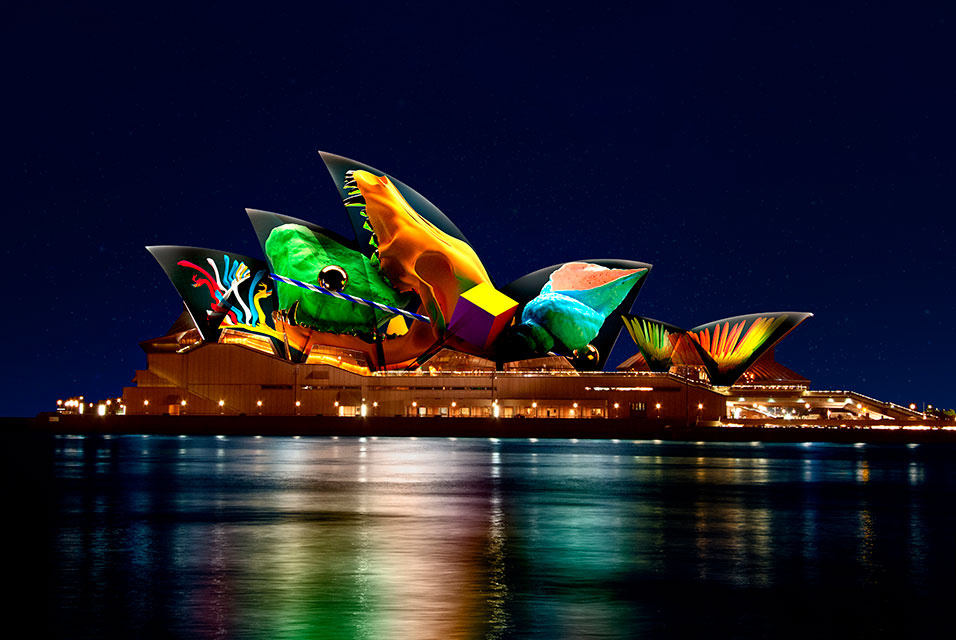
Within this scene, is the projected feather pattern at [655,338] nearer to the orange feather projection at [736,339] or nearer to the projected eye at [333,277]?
the orange feather projection at [736,339]

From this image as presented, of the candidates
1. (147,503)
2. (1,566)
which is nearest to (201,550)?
(1,566)

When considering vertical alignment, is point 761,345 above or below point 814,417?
above

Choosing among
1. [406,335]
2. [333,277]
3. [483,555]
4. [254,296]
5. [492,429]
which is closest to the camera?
[483,555]

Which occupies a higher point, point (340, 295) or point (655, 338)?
point (340, 295)

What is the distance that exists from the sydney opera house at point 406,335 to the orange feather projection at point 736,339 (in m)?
0.10

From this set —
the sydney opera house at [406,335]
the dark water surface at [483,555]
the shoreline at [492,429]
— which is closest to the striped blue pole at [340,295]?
the sydney opera house at [406,335]

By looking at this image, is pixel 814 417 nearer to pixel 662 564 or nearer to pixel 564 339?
pixel 564 339

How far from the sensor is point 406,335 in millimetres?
83188

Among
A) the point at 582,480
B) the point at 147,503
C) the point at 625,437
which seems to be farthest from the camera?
the point at 625,437

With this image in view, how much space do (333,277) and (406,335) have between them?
31.3 feet

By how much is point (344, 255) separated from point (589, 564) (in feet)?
205

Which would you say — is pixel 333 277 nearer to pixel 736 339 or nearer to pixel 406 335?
pixel 406 335

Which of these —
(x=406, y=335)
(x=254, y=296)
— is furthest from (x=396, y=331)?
(x=254, y=296)

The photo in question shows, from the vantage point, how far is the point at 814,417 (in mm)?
84125
